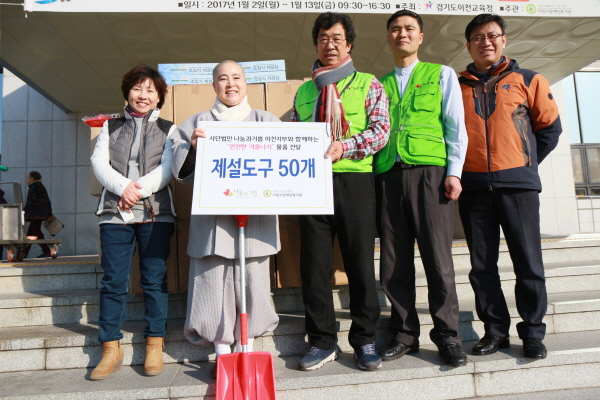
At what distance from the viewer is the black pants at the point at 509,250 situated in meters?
2.27

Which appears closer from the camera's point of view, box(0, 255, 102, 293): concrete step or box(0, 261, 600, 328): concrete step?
box(0, 261, 600, 328): concrete step

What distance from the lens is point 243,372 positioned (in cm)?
195

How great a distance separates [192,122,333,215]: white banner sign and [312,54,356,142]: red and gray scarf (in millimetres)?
157

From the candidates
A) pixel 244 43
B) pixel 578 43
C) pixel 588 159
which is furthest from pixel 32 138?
pixel 588 159

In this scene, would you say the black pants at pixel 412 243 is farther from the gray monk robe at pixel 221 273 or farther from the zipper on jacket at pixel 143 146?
the zipper on jacket at pixel 143 146

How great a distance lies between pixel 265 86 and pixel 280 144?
1.21 meters

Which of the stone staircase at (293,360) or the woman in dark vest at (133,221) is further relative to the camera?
the woman in dark vest at (133,221)

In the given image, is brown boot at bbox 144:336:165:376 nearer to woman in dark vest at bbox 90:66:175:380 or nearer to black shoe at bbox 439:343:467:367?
woman in dark vest at bbox 90:66:175:380

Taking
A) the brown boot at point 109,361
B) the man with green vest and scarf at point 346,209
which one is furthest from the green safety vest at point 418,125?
the brown boot at point 109,361

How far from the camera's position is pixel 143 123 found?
8.08ft

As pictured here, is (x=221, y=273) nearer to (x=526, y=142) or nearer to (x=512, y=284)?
(x=526, y=142)

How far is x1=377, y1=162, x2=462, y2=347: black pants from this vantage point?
2217mm

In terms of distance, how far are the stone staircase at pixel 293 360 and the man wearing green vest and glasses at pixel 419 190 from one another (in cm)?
17

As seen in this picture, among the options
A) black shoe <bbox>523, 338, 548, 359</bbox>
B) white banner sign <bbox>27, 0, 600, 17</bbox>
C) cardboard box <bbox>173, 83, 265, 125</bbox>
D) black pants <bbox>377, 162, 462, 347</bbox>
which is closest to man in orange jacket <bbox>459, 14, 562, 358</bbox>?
black shoe <bbox>523, 338, 548, 359</bbox>
